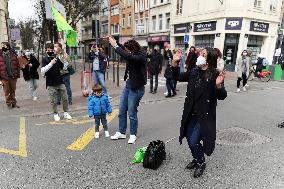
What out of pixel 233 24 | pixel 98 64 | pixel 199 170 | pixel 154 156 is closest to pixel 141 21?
pixel 233 24

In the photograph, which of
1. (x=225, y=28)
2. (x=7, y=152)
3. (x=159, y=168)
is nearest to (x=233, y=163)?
(x=159, y=168)

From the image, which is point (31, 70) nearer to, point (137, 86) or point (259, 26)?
point (137, 86)

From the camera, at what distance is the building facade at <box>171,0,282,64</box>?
21938mm

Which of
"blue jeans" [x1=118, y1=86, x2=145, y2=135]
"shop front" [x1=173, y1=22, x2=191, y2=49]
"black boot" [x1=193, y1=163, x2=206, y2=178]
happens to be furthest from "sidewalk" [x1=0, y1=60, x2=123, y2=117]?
"shop front" [x1=173, y1=22, x2=191, y2=49]

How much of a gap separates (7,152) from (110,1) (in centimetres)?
4336

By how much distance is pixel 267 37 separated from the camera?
2448 centimetres

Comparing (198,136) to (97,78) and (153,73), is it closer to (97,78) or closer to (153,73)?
(97,78)

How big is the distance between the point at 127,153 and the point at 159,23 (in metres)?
28.7

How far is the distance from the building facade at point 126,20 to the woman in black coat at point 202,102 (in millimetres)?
35302

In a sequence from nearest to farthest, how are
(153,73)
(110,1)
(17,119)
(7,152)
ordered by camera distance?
(7,152) < (17,119) < (153,73) < (110,1)

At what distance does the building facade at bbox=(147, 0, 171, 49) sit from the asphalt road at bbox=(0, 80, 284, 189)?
24.4 meters

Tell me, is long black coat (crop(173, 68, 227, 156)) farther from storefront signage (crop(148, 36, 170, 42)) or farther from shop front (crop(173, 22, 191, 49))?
storefront signage (crop(148, 36, 170, 42))

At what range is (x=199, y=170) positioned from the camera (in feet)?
12.6

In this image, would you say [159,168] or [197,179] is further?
[159,168]
